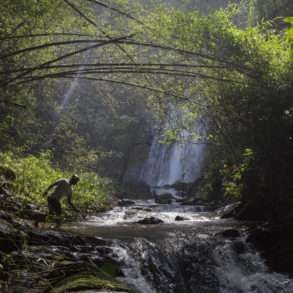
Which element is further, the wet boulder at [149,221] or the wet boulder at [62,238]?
the wet boulder at [149,221]

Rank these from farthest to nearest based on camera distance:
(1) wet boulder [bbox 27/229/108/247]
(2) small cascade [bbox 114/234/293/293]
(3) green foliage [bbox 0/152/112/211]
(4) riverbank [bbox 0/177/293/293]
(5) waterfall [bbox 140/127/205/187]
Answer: (5) waterfall [bbox 140/127/205/187]
(3) green foliage [bbox 0/152/112/211]
(2) small cascade [bbox 114/234/293/293]
(1) wet boulder [bbox 27/229/108/247]
(4) riverbank [bbox 0/177/293/293]

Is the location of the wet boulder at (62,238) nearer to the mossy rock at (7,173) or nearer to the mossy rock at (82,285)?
the mossy rock at (82,285)

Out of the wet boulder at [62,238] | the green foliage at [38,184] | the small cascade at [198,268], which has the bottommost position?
the small cascade at [198,268]

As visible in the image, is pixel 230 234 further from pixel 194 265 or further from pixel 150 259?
pixel 150 259

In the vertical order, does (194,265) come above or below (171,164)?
below

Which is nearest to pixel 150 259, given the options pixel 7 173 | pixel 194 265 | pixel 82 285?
pixel 194 265

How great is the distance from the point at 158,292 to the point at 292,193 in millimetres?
4664

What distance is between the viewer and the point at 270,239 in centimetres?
686

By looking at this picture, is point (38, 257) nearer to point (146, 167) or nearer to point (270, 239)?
point (270, 239)

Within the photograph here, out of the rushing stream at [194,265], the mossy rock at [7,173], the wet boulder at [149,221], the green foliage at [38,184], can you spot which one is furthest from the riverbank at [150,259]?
the mossy rock at [7,173]

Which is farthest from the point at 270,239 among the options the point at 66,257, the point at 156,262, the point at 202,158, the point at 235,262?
the point at 202,158

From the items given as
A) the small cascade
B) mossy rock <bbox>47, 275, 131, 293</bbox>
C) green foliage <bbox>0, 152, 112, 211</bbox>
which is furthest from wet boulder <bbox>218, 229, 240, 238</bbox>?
green foliage <bbox>0, 152, 112, 211</bbox>

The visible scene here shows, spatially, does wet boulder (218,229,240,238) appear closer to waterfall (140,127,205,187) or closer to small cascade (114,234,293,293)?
small cascade (114,234,293,293)

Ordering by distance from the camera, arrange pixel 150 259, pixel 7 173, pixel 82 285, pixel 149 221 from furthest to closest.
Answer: pixel 7 173, pixel 149 221, pixel 150 259, pixel 82 285
